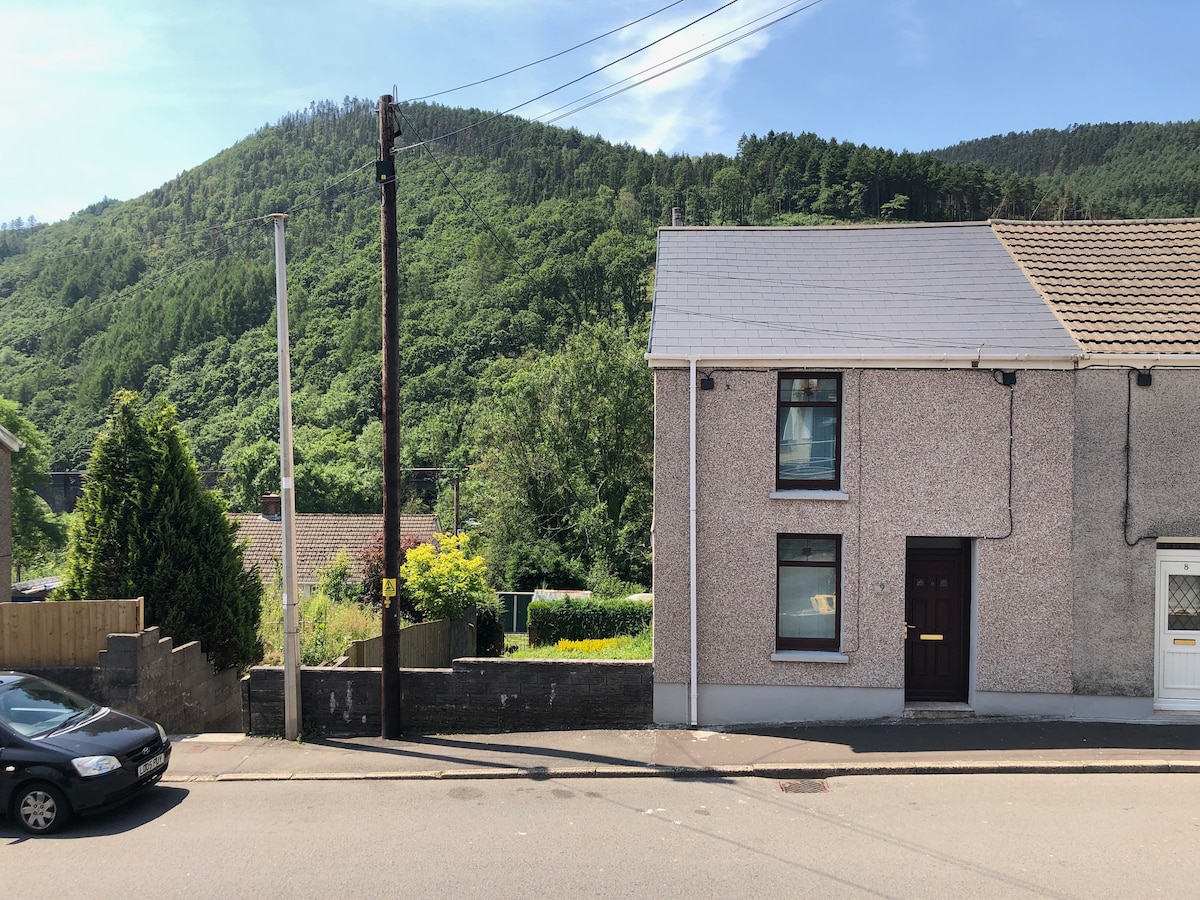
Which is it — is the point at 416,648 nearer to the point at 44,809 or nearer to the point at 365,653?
the point at 365,653

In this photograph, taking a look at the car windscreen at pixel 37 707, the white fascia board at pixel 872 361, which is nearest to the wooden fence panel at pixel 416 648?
the car windscreen at pixel 37 707

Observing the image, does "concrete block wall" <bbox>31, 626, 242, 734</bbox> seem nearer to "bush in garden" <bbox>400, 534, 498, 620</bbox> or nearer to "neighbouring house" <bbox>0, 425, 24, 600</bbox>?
"bush in garden" <bbox>400, 534, 498, 620</bbox>

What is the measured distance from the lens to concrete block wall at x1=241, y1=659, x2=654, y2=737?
11250mm

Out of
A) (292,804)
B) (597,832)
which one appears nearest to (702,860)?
(597,832)

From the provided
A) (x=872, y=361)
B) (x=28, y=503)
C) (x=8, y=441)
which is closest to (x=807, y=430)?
(x=872, y=361)

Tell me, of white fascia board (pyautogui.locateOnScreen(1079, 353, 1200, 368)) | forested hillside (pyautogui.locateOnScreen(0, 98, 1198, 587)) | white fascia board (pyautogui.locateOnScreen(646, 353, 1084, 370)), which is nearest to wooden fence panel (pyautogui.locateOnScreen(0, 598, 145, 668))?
white fascia board (pyautogui.locateOnScreen(646, 353, 1084, 370))

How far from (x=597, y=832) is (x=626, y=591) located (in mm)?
19033

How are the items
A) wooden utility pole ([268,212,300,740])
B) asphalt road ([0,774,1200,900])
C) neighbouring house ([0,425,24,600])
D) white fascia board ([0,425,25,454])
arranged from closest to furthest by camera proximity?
asphalt road ([0,774,1200,900]), wooden utility pole ([268,212,300,740]), neighbouring house ([0,425,24,600]), white fascia board ([0,425,25,454])

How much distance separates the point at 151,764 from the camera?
29.7 feet

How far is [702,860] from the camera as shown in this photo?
7.40 meters

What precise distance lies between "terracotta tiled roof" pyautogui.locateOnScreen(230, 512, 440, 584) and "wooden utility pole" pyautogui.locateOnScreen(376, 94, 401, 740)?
777 inches

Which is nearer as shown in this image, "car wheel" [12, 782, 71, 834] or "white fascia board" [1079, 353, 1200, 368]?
"car wheel" [12, 782, 71, 834]

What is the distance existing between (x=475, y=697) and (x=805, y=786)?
4.46m

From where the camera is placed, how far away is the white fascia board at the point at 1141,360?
35.4ft
